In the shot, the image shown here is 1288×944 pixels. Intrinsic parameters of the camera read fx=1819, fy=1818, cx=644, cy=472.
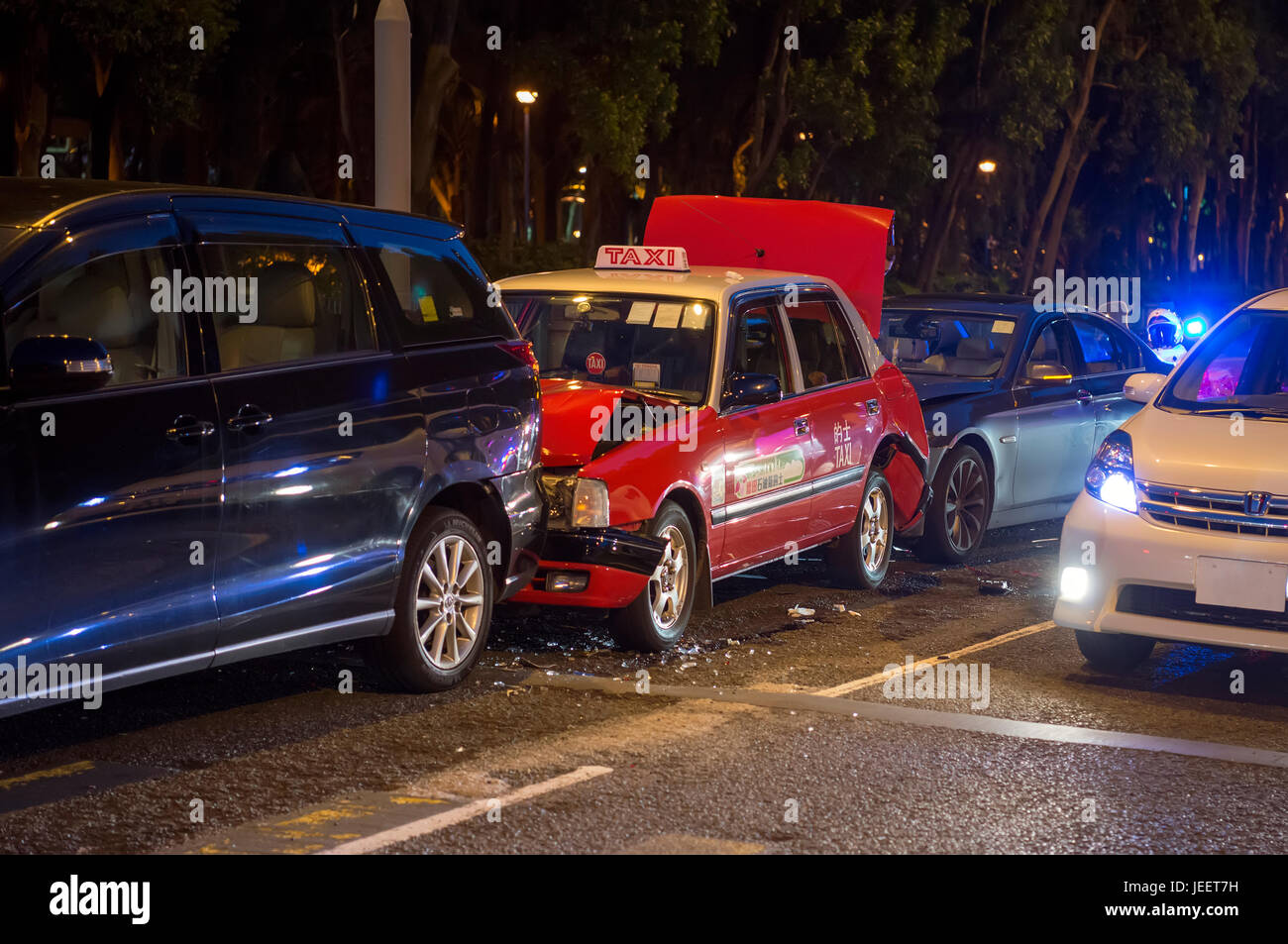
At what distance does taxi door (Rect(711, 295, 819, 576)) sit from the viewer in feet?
29.9

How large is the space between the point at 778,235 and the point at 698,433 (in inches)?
170

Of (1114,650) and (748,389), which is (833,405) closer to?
(748,389)

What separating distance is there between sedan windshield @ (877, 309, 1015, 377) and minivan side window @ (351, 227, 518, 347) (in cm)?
521

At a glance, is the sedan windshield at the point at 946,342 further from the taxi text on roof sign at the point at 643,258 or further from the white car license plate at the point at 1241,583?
the white car license plate at the point at 1241,583

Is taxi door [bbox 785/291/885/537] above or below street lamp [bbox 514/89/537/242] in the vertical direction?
below

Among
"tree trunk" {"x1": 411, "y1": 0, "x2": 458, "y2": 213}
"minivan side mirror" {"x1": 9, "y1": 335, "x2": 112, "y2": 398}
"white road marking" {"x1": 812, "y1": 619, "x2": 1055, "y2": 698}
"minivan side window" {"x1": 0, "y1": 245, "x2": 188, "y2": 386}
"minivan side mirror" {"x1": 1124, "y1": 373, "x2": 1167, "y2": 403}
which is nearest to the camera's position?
"minivan side mirror" {"x1": 9, "y1": 335, "x2": 112, "y2": 398}

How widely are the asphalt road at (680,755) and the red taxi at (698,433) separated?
19.4 inches

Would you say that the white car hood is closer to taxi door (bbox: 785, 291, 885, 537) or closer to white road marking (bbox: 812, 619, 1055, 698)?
white road marking (bbox: 812, 619, 1055, 698)

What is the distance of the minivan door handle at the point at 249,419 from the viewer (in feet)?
21.0

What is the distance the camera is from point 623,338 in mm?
9539

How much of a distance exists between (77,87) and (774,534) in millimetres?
26209

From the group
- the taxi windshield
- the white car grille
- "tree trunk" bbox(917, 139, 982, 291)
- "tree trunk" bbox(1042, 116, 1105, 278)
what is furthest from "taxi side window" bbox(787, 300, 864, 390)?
"tree trunk" bbox(1042, 116, 1105, 278)

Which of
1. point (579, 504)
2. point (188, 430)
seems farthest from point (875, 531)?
point (188, 430)
